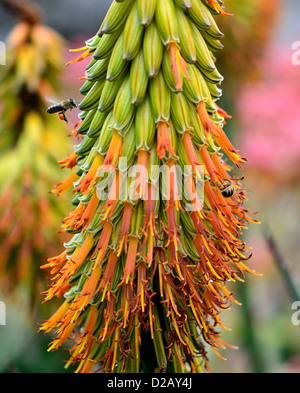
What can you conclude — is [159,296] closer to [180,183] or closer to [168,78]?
[180,183]

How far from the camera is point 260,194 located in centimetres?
598

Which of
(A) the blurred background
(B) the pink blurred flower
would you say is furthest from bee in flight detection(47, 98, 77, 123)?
(B) the pink blurred flower

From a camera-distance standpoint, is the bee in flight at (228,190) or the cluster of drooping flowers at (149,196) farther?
the bee in flight at (228,190)

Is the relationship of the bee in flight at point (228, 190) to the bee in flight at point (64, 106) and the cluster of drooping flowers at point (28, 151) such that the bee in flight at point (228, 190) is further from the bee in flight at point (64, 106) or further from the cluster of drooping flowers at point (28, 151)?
the cluster of drooping flowers at point (28, 151)

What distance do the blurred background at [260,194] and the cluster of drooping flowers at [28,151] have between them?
0.19 meters

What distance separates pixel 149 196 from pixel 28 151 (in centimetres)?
182

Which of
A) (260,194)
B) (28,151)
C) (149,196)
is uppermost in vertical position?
(260,194)

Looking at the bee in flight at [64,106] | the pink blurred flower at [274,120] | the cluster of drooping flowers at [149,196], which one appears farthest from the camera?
the pink blurred flower at [274,120]

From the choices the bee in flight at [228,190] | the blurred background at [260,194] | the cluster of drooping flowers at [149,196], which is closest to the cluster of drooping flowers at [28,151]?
the blurred background at [260,194]

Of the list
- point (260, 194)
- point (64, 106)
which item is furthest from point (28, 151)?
point (260, 194)

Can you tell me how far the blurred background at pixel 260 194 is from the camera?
345 centimetres

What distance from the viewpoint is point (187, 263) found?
197cm

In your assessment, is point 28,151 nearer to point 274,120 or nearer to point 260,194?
point 260,194
